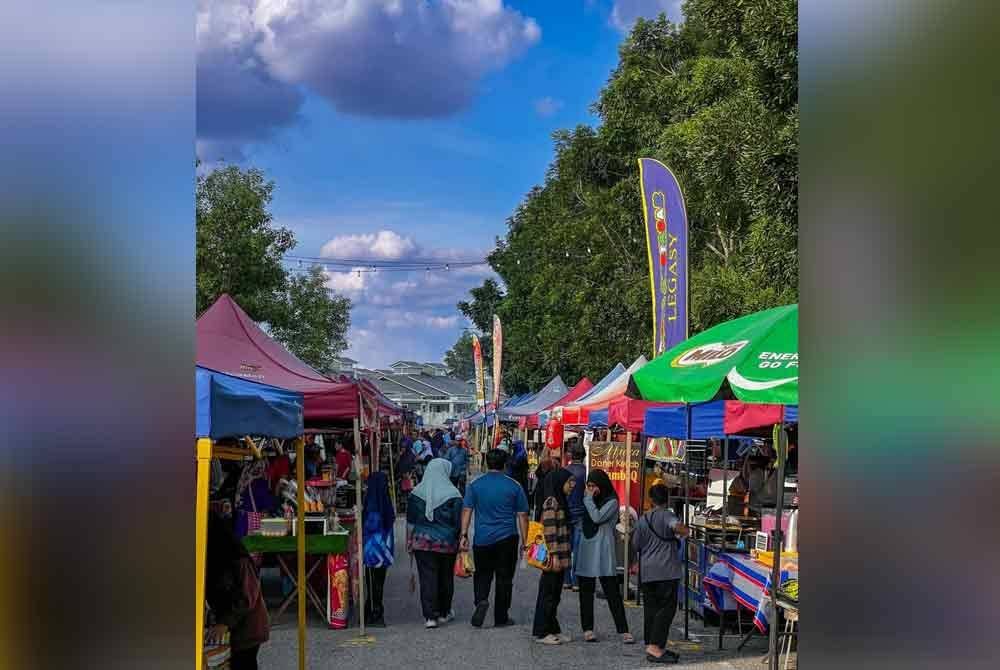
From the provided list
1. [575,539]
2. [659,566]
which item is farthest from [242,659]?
[575,539]

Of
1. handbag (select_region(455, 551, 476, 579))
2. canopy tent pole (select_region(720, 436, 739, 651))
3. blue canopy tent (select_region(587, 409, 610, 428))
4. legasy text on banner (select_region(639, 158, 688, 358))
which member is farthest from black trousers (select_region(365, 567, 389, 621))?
legasy text on banner (select_region(639, 158, 688, 358))

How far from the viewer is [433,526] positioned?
36.4 ft

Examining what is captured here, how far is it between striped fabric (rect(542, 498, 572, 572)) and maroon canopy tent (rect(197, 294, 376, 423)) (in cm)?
226

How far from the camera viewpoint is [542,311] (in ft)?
153

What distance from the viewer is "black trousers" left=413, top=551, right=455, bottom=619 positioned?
441 inches

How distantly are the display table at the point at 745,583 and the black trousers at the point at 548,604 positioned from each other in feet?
5.26

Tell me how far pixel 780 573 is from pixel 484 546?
4.07m

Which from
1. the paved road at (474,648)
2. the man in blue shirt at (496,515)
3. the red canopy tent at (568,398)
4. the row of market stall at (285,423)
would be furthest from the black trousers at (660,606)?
the red canopy tent at (568,398)

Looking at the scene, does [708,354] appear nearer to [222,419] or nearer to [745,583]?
[745,583]

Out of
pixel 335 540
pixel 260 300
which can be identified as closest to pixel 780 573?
pixel 335 540

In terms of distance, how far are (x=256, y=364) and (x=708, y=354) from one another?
15.8 ft

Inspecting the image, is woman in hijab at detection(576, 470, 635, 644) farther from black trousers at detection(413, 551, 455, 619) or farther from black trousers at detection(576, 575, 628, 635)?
black trousers at detection(413, 551, 455, 619)
